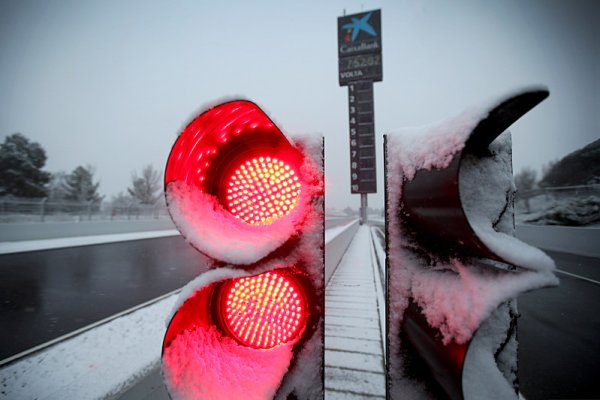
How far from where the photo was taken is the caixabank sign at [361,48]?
12875 millimetres

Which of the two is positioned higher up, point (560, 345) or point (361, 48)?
point (361, 48)

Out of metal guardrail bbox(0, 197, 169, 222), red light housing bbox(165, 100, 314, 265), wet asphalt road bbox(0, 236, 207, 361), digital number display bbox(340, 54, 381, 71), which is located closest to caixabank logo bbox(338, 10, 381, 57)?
digital number display bbox(340, 54, 381, 71)

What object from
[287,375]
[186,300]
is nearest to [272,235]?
[186,300]

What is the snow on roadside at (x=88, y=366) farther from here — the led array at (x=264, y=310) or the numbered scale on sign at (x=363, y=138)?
the numbered scale on sign at (x=363, y=138)

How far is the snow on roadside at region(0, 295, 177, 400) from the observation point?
187cm

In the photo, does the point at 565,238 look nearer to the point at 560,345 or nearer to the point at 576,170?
the point at 576,170

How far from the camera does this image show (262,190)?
772mm

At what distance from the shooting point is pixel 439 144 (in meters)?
0.53

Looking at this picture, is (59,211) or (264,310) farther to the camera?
(59,211)

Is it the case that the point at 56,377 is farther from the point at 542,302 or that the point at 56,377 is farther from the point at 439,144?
the point at 542,302

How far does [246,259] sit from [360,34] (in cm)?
1534

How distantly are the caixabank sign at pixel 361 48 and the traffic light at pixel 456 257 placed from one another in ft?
45.5

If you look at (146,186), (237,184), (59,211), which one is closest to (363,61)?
(237,184)

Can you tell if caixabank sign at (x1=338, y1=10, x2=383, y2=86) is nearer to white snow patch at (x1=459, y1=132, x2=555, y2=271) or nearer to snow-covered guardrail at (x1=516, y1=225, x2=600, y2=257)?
snow-covered guardrail at (x1=516, y1=225, x2=600, y2=257)
